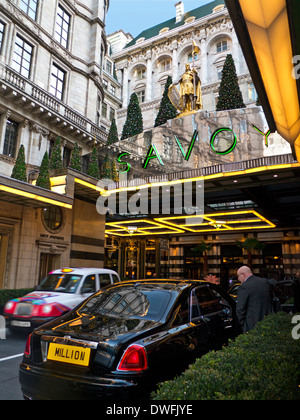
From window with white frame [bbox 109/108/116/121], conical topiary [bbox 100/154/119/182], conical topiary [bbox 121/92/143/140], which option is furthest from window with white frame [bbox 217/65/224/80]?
conical topiary [bbox 100/154/119/182]

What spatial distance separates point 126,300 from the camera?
4547 mm

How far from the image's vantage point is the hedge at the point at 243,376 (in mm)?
2279

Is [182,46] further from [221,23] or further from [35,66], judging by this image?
[35,66]

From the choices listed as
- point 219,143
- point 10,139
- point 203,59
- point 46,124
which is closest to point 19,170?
point 10,139

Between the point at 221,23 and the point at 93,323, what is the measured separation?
5580 cm

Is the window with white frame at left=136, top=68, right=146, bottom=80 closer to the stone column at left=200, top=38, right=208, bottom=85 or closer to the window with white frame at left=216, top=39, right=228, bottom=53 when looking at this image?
the stone column at left=200, top=38, right=208, bottom=85

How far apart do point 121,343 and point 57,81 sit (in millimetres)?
21491

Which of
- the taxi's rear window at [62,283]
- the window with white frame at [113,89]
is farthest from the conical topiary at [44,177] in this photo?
the window with white frame at [113,89]

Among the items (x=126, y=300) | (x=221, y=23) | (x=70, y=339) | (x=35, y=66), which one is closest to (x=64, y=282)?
(x=126, y=300)

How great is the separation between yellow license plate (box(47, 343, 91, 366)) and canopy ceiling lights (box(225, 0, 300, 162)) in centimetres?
381

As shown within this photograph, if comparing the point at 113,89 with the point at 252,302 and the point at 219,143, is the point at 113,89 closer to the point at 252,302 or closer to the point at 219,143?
the point at 219,143

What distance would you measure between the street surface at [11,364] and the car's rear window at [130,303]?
1541 mm

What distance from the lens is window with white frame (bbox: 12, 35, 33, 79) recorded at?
18.0 meters

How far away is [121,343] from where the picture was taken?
330 centimetres
